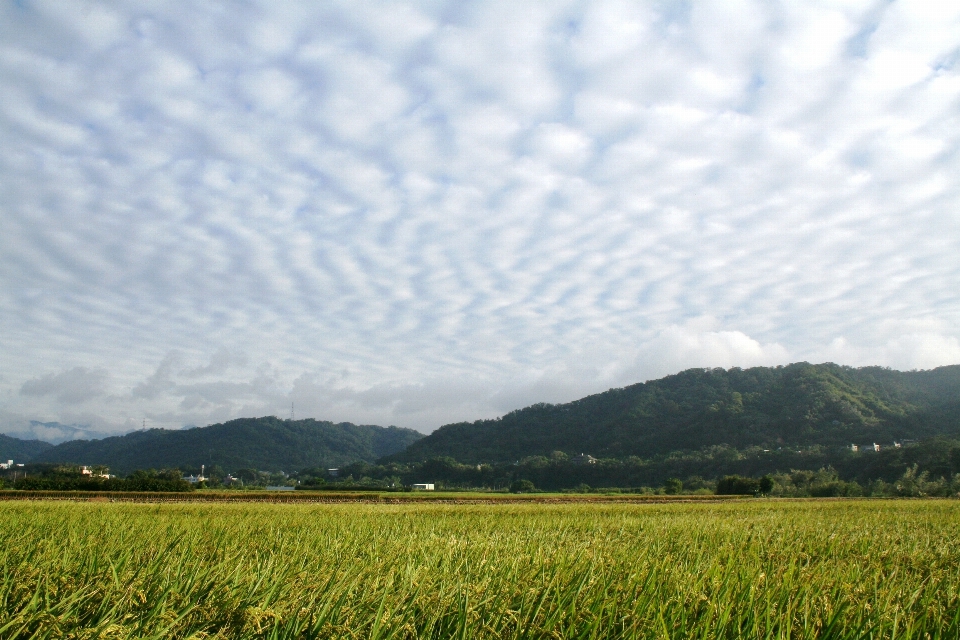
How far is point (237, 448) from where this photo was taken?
5605 inches

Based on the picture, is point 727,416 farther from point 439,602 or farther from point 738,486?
point 439,602

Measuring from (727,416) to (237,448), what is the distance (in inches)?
4277

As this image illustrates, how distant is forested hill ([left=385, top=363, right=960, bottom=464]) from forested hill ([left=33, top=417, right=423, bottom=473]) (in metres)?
36.5

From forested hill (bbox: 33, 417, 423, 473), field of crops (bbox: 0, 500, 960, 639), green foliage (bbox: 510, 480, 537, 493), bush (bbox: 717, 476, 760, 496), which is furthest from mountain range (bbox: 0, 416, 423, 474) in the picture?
field of crops (bbox: 0, 500, 960, 639)

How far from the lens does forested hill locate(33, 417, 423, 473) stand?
450 feet

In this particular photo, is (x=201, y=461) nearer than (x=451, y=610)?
No

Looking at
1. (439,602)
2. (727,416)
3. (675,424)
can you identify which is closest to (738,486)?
(727,416)

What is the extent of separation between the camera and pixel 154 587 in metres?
3.71

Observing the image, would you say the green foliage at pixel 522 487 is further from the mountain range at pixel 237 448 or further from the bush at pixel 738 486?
the mountain range at pixel 237 448

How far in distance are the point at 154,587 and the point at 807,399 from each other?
107 meters

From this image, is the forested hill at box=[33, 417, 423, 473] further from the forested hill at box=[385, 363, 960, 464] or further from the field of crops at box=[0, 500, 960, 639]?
Result: the field of crops at box=[0, 500, 960, 639]

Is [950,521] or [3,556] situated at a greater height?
[3,556]

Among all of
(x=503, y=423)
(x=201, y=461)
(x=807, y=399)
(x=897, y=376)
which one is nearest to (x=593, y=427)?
(x=503, y=423)

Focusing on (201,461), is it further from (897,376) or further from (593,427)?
(897,376)
